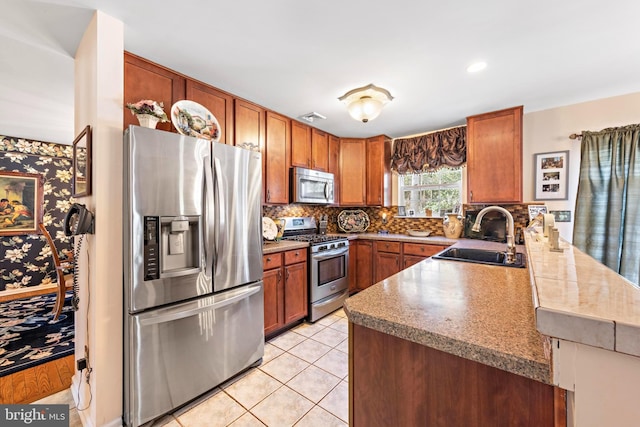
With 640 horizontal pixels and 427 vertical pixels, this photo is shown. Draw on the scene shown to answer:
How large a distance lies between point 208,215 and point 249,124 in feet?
4.37

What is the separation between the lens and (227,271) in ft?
6.33

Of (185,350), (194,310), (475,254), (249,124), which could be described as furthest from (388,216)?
(185,350)

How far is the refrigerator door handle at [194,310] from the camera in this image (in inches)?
61.2

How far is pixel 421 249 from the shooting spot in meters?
3.21

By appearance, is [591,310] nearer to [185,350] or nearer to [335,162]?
[185,350]

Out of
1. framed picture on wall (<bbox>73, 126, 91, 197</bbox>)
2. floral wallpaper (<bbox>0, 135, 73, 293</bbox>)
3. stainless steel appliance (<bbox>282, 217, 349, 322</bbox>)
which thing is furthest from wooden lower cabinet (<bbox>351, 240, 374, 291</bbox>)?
floral wallpaper (<bbox>0, 135, 73, 293</bbox>)

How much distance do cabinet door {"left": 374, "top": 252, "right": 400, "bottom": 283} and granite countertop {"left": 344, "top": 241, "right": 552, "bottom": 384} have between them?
6.50 feet

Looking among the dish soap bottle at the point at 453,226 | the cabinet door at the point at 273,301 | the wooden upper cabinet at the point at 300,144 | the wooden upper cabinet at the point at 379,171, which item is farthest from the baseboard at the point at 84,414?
the dish soap bottle at the point at 453,226

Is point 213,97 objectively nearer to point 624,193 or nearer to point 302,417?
point 302,417

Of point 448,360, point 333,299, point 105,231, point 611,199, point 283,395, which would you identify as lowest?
point 283,395

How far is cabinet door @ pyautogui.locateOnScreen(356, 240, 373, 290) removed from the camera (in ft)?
11.8

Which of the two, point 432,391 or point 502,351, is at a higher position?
point 502,351

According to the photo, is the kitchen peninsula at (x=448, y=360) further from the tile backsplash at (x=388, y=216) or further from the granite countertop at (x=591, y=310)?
the tile backsplash at (x=388, y=216)

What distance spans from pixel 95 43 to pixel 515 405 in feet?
8.26
